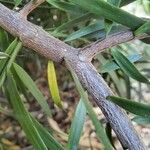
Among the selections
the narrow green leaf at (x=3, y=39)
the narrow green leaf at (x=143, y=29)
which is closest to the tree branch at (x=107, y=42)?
the narrow green leaf at (x=143, y=29)

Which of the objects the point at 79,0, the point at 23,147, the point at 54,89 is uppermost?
the point at 79,0

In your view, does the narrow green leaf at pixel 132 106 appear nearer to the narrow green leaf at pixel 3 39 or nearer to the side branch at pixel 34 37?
the side branch at pixel 34 37

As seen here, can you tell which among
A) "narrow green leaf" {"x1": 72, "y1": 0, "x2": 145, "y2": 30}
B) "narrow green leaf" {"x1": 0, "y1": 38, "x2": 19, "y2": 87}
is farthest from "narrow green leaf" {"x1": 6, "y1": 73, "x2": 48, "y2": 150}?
"narrow green leaf" {"x1": 72, "y1": 0, "x2": 145, "y2": 30}

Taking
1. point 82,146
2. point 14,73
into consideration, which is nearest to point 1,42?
point 14,73

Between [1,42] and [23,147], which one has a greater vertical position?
[1,42]

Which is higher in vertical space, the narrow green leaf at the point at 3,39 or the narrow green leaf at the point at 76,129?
the narrow green leaf at the point at 3,39

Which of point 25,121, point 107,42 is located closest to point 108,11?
point 107,42

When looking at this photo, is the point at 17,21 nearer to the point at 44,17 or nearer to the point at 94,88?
the point at 94,88

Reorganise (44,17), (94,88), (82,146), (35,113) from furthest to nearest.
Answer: (35,113) → (82,146) → (44,17) → (94,88)
